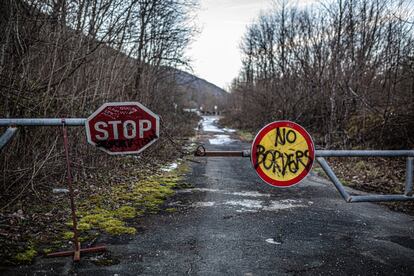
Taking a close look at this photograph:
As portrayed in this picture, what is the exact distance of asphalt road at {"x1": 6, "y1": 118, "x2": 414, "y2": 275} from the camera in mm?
3377

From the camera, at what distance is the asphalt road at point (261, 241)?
338cm

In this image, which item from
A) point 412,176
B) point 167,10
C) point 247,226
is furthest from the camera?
point 167,10

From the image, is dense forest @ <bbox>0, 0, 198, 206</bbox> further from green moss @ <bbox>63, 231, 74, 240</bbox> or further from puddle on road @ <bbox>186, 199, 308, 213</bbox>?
puddle on road @ <bbox>186, 199, 308, 213</bbox>

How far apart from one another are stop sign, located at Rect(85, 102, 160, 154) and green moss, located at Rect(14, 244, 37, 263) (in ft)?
5.04

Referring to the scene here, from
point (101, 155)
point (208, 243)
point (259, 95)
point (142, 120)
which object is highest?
point (259, 95)

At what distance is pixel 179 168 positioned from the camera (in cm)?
1005

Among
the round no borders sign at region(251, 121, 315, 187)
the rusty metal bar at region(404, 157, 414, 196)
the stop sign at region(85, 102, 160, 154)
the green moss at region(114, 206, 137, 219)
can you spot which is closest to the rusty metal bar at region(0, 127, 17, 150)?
the stop sign at region(85, 102, 160, 154)

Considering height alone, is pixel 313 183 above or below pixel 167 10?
below

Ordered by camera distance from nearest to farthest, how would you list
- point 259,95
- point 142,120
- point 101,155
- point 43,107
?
point 142,120 < point 43,107 < point 101,155 < point 259,95

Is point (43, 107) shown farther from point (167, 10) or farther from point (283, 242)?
point (167, 10)

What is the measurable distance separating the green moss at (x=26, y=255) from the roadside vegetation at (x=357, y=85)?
5996 mm

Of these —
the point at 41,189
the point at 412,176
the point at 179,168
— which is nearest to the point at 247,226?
the point at 412,176

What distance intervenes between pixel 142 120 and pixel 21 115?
3.46 m

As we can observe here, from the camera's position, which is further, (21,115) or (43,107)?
(43,107)
